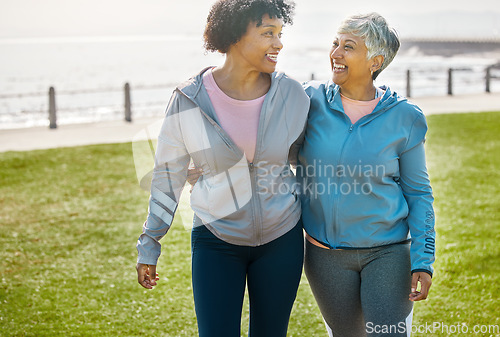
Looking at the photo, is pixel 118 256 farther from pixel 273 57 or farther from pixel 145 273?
pixel 273 57

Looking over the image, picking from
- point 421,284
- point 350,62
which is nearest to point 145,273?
point 421,284

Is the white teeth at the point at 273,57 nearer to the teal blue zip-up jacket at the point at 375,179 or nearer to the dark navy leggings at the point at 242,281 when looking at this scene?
the teal blue zip-up jacket at the point at 375,179

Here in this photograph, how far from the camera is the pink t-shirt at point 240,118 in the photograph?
248 cm

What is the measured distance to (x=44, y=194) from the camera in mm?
7809

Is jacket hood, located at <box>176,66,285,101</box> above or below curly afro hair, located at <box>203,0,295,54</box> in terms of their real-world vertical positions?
below

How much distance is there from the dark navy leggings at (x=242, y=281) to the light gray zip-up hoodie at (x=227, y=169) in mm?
59

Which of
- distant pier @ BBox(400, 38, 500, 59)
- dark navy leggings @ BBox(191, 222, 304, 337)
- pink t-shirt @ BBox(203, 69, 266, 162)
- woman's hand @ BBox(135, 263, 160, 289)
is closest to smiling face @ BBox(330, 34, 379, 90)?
pink t-shirt @ BBox(203, 69, 266, 162)

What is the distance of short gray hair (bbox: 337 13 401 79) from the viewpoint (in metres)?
2.52

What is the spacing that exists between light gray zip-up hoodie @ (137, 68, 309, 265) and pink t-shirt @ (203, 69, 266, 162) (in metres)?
0.03

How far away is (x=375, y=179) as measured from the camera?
8.25 ft

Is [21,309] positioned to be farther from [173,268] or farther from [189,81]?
[189,81]

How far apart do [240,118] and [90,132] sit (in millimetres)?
11298

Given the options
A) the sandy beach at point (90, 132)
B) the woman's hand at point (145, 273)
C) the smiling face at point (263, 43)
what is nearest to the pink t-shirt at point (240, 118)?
the smiling face at point (263, 43)

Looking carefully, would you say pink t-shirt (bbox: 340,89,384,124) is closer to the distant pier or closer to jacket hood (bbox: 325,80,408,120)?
jacket hood (bbox: 325,80,408,120)
